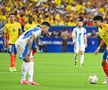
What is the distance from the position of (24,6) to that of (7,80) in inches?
1100

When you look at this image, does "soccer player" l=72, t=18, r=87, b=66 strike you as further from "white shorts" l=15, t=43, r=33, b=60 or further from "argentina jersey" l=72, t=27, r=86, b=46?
"white shorts" l=15, t=43, r=33, b=60

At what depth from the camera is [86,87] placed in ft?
58.5

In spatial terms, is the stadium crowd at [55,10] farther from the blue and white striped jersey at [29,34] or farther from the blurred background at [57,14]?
the blue and white striped jersey at [29,34]

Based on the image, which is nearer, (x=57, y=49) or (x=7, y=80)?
Answer: (x=7, y=80)

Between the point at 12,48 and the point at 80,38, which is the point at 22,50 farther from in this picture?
the point at 80,38

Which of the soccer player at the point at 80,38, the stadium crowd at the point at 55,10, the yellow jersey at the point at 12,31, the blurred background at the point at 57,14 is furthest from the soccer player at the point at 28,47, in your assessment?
the stadium crowd at the point at 55,10

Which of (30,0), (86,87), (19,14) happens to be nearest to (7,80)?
(86,87)

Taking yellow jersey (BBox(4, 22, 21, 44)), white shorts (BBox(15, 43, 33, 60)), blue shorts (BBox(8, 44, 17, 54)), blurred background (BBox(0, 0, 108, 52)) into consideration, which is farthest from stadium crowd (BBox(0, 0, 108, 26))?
white shorts (BBox(15, 43, 33, 60))

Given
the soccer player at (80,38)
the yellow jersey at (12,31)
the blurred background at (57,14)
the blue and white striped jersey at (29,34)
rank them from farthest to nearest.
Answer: the blurred background at (57,14) < the soccer player at (80,38) < the yellow jersey at (12,31) < the blue and white striped jersey at (29,34)

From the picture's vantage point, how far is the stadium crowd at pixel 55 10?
46688 millimetres

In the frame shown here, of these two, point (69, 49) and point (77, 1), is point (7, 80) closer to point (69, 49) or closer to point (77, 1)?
point (69, 49)

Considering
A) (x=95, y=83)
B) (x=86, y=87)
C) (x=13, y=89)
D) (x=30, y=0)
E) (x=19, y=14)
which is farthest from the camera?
(x=30, y=0)

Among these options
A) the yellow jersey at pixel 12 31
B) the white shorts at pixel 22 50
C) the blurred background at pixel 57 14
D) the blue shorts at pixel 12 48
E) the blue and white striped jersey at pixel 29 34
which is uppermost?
the blurred background at pixel 57 14

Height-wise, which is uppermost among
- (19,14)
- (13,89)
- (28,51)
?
(19,14)
